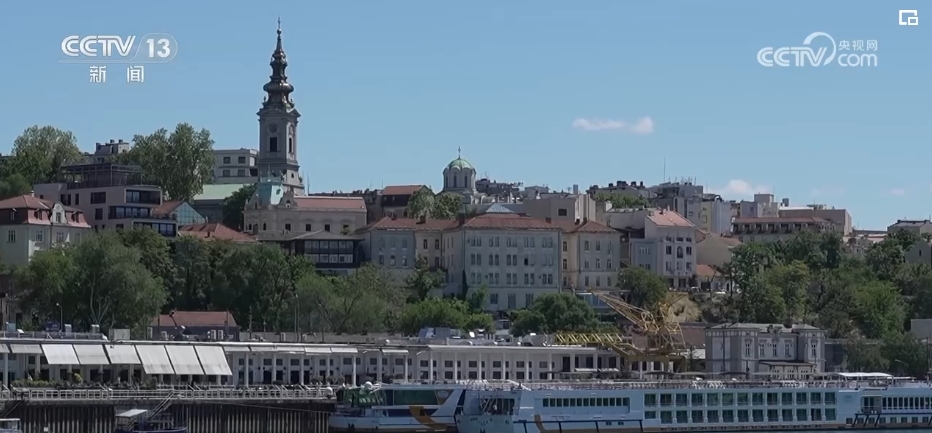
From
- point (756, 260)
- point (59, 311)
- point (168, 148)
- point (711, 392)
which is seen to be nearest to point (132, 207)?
point (168, 148)

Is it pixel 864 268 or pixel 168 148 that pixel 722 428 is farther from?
pixel 168 148

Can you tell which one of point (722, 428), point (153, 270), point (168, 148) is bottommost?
point (722, 428)

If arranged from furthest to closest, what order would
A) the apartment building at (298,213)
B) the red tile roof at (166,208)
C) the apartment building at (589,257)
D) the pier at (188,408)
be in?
the apartment building at (298,213)
the apartment building at (589,257)
the red tile roof at (166,208)
the pier at (188,408)

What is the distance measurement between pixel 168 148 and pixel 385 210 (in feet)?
69.1

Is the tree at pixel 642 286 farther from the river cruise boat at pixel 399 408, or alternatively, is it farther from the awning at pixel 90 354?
the awning at pixel 90 354

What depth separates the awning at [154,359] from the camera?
95.3m

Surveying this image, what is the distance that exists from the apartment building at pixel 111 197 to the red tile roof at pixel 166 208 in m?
0.32

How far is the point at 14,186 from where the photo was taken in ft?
499

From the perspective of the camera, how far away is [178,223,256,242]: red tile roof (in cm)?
14412

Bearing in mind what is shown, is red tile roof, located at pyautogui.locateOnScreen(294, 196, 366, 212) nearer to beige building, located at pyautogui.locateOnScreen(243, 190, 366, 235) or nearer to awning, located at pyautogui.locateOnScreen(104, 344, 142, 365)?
beige building, located at pyautogui.locateOnScreen(243, 190, 366, 235)

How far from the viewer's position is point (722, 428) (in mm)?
96375

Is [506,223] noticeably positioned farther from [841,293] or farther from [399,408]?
[399,408]

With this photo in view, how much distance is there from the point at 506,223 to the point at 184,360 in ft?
168

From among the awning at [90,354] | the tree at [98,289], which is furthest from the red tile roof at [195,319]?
the awning at [90,354]
